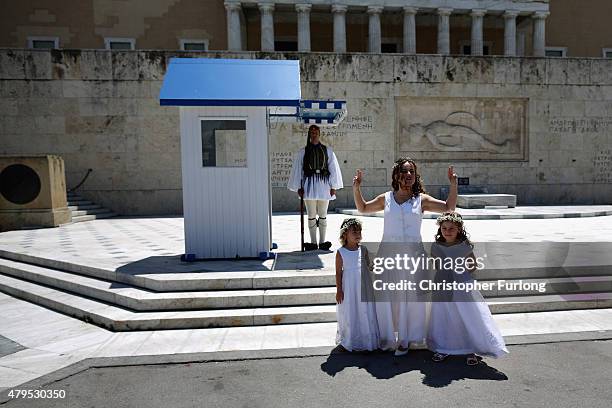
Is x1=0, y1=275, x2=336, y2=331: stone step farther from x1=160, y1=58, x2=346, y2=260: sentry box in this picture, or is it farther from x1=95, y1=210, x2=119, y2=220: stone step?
x1=95, y1=210, x2=119, y2=220: stone step

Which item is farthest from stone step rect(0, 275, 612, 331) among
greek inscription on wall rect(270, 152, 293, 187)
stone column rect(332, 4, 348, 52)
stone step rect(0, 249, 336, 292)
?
stone column rect(332, 4, 348, 52)

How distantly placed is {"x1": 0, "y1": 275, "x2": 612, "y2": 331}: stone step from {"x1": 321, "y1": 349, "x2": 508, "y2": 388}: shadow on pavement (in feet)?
3.32

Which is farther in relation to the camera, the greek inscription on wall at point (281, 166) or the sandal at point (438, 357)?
the greek inscription on wall at point (281, 166)

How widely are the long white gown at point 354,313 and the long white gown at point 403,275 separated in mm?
131

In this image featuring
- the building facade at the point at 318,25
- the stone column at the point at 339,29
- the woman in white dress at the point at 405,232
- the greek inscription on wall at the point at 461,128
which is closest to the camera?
the woman in white dress at the point at 405,232

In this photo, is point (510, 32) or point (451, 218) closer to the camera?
point (451, 218)

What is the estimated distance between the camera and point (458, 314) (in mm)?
3848

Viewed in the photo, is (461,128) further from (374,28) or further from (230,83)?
(374,28)

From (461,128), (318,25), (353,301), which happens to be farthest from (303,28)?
(353,301)

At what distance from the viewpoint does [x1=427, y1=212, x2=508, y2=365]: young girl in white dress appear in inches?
148

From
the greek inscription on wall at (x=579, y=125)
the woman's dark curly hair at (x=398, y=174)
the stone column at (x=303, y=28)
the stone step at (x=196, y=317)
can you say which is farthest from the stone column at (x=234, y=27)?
the woman's dark curly hair at (x=398, y=174)

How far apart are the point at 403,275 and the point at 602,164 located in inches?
692

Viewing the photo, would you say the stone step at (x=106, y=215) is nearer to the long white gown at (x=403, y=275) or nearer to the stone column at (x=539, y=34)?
the long white gown at (x=403, y=275)

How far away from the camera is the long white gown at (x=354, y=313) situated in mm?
4031
